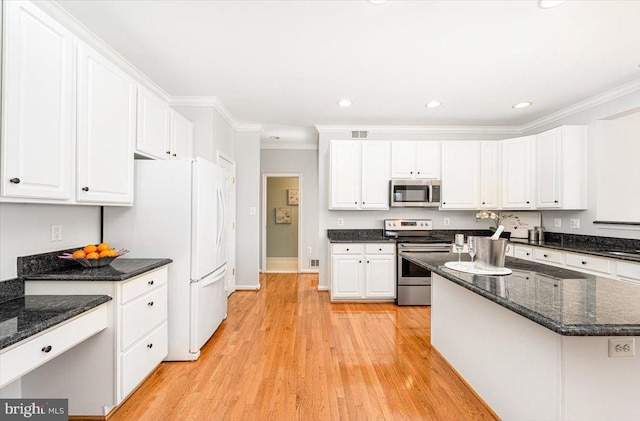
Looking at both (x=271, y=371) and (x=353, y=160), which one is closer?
(x=271, y=371)

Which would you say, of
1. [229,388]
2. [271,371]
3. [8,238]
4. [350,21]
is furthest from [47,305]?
[350,21]

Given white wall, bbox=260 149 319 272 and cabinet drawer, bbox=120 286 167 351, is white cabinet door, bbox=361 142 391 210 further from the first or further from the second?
cabinet drawer, bbox=120 286 167 351

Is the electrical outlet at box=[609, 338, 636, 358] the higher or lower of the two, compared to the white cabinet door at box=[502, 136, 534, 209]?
lower

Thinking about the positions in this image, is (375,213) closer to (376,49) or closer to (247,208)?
(247,208)

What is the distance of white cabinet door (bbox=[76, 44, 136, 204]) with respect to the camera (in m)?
1.85

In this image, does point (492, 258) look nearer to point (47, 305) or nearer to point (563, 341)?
point (563, 341)

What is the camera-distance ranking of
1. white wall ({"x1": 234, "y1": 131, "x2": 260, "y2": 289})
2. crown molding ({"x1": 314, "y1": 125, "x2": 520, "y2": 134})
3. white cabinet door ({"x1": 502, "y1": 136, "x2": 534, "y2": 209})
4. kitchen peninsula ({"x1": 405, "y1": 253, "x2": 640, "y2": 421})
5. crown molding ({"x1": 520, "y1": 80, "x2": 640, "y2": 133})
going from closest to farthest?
kitchen peninsula ({"x1": 405, "y1": 253, "x2": 640, "y2": 421}) → crown molding ({"x1": 520, "y1": 80, "x2": 640, "y2": 133}) → white cabinet door ({"x1": 502, "y1": 136, "x2": 534, "y2": 209}) → crown molding ({"x1": 314, "y1": 125, "x2": 520, "y2": 134}) → white wall ({"x1": 234, "y1": 131, "x2": 260, "y2": 289})

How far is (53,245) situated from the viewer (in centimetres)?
207

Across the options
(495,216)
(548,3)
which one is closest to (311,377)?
(548,3)

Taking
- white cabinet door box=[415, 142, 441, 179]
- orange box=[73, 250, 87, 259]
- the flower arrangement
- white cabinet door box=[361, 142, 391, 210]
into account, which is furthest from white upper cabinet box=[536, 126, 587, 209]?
orange box=[73, 250, 87, 259]

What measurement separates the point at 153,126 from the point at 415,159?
134 inches

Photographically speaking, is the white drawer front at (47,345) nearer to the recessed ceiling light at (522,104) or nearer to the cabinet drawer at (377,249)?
the cabinet drawer at (377,249)

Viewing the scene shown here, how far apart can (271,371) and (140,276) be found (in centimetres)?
127

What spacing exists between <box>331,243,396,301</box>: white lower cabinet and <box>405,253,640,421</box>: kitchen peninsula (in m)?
2.18
